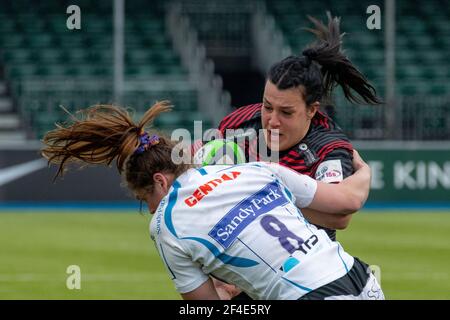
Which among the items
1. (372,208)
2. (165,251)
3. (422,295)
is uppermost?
(165,251)

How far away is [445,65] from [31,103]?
10.1m

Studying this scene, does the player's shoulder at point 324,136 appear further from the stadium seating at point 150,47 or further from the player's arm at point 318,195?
the stadium seating at point 150,47

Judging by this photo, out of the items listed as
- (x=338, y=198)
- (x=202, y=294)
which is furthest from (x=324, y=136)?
(x=202, y=294)

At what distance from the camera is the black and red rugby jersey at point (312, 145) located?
4.88 meters

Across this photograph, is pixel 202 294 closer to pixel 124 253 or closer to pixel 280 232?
pixel 280 232

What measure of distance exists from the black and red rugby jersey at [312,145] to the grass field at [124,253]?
155 inches

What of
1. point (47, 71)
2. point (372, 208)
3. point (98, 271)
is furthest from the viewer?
point (47, 71)

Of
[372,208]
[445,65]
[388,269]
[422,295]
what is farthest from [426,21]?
[422,295]

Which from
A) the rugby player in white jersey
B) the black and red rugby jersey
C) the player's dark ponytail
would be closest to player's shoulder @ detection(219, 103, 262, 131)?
the black and red rugby jersey

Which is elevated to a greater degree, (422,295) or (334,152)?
(334,152)

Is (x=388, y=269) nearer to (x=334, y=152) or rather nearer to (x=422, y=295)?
(x=422, y=295)

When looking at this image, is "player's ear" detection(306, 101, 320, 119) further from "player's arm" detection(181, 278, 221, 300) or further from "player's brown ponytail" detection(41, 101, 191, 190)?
"player's arm" detection(181, 278, 221, 300)

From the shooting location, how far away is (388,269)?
11102mm

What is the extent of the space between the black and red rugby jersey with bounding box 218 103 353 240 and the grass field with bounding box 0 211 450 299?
155 inches
